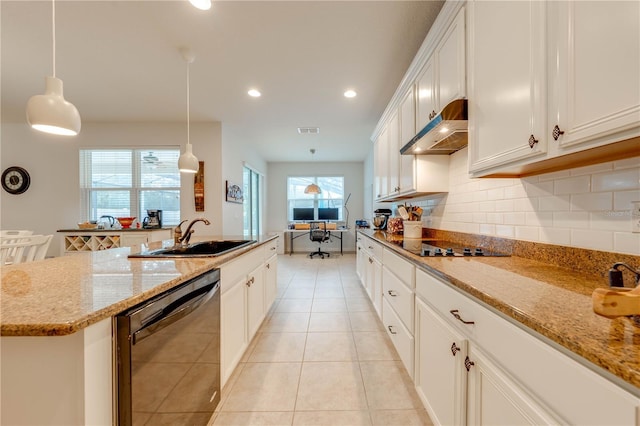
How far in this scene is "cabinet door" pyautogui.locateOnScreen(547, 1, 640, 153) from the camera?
0.67 metres

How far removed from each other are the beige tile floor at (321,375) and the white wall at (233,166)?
202 centimetres

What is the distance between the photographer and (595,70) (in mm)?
743

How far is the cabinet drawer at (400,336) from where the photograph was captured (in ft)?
4.88

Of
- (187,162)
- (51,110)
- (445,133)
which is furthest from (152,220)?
(445,133)

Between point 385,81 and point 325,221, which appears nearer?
point 385,81

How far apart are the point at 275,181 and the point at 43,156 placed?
14.4 feet

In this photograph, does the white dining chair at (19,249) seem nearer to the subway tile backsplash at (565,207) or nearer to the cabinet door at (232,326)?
the cabinet door at (232,326)

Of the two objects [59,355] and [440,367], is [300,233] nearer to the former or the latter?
[440,367]

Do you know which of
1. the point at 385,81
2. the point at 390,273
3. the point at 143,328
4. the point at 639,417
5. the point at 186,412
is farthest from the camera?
the point at 385,81

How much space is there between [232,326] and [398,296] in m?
1.12

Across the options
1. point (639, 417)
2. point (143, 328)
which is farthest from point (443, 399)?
point (143, 328)

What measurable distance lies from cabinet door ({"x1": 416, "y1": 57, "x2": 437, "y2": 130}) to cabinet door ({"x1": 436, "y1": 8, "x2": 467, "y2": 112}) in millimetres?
70

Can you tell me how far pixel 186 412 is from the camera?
3.45 feet

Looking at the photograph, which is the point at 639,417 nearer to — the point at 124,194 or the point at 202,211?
the point at 202,211
